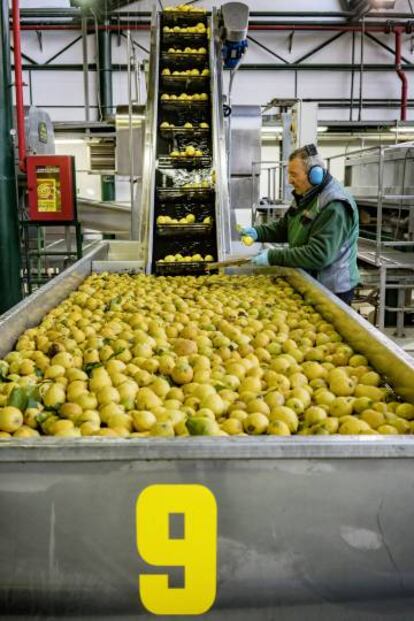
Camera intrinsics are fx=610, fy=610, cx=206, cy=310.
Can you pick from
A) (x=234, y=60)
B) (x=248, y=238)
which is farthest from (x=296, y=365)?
(x=234, y=60)

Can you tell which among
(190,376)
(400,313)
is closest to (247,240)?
(190,376)

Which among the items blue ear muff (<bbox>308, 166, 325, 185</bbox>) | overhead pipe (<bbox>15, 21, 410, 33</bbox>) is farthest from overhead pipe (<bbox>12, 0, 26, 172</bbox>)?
overhead pipe (<bbox>15, 21, 410, 33</bbox>)

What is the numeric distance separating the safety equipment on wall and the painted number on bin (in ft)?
9.45

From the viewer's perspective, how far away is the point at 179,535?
4.58ft

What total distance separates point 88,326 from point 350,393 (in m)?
1.37

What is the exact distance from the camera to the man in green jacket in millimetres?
3809

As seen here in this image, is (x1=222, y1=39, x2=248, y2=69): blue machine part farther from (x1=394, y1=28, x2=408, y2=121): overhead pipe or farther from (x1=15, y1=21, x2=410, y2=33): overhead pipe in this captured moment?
(x1=394, y1=28, x2=408, y2=121): overhead pipe

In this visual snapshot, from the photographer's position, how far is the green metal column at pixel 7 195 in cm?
579

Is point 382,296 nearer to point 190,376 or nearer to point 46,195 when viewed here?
point 46,195

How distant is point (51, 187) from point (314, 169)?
3.21 meters

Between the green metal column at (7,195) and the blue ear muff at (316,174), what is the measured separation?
3264 mm

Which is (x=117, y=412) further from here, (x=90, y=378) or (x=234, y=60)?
(x=234, y=60)

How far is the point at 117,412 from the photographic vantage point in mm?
1874

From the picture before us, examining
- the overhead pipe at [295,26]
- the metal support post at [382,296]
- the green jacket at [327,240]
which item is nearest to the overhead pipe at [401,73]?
the overhead pipe at [295,26]
